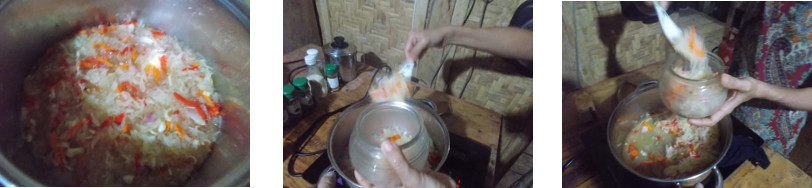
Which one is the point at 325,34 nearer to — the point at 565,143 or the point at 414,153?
the point at 414,153

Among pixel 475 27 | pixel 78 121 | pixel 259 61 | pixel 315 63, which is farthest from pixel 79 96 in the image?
pixel 475 27

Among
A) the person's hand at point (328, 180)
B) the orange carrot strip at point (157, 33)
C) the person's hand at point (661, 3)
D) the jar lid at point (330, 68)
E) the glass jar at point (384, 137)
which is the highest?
the person's hand at point (661, 3)

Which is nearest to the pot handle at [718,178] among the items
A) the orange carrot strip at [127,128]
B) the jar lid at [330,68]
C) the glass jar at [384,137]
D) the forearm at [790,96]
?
the forearm at [790,96]

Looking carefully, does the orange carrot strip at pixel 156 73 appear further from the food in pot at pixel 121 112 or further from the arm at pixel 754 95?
the arm at pixel 754 95

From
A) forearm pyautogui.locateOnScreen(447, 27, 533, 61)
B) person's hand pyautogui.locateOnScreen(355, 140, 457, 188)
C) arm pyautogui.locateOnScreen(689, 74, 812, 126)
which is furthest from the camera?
forearm pyautogui.locateOnScreen(447, 27, 533, 61)

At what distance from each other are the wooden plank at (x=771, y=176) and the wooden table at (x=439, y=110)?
0.43 m

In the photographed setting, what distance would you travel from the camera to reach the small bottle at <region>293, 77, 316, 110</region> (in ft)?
2.79

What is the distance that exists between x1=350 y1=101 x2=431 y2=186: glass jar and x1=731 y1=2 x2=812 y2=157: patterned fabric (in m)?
0.66

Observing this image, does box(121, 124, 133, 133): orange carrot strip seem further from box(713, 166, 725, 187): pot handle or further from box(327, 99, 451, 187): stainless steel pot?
box(713, 166, 725, 187): pot handle

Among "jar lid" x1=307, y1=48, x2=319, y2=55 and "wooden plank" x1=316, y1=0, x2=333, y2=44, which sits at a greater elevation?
"wooden plank" x1=316, y1=0, x2=333, y2=44

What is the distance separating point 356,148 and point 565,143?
0.38 meters

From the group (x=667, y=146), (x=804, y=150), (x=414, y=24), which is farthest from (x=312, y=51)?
(x=804, y=150)

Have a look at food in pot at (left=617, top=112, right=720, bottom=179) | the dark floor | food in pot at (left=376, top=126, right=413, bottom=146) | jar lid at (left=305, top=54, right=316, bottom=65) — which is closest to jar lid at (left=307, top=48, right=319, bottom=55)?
jar lid at (left=305, top=54, right=316, bottom=65)

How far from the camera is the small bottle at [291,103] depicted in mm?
816
